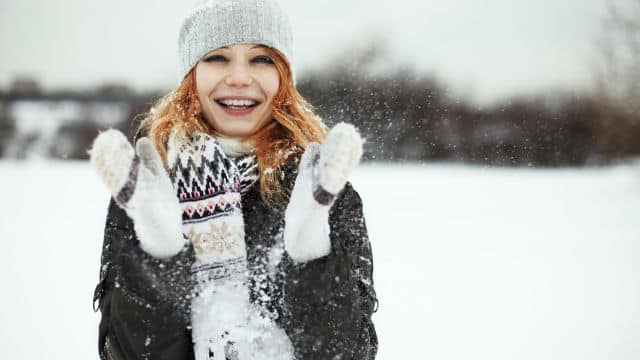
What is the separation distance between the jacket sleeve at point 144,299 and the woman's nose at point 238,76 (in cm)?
35

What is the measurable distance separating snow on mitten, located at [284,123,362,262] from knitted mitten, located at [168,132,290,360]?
0.62ft

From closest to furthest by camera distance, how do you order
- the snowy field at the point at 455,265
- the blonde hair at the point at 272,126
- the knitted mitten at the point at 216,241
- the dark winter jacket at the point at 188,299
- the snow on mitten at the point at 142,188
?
1. the snow on mitten at the point at 142,188
2. the dark winter jacket at the point at 188,299
3. the knitted mitten at the point at 216,241
4. the blonde hair at the point at 272,126
5. the snowy field at the point at 455,265

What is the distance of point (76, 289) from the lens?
3.78 m

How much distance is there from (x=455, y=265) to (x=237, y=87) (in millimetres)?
3988

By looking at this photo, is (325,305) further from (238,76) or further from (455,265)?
(455,265)

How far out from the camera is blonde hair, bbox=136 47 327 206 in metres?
1.10

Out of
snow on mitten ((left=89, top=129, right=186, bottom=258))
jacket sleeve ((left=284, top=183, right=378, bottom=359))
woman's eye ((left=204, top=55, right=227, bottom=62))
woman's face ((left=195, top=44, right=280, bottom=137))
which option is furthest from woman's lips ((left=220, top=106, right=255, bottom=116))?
jacket sleeve ((left=284, top=183, right=378, bottom=359))

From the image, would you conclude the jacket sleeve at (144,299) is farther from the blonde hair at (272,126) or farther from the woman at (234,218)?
the blonde hair at (272,126)

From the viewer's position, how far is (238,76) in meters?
1.06

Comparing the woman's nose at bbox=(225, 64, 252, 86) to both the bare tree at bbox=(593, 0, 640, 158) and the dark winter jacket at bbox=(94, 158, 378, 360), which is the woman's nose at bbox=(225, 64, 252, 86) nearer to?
the dark winter jacket at bbox=(94, 158, 378, 360)

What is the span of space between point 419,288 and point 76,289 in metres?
2.64

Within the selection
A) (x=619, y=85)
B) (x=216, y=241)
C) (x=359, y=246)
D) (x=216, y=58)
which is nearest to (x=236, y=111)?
(x=216, y=58)

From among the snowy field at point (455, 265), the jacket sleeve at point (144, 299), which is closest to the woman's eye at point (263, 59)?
the jacket sleeve at point (144, 299)

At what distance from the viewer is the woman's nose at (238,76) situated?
1056 mm
